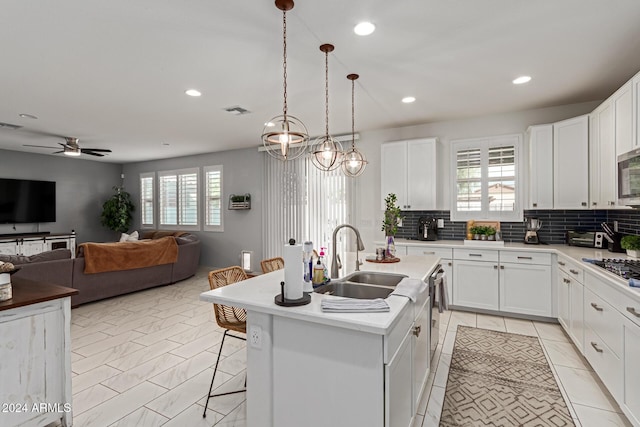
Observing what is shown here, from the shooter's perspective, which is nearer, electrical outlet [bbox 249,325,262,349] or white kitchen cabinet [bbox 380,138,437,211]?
electrical outlet [bbox 249,325,262,349]

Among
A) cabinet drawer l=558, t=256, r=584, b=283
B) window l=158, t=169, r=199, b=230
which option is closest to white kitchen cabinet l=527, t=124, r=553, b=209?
cabinet drawer l=558, t=256, r=584, b=283

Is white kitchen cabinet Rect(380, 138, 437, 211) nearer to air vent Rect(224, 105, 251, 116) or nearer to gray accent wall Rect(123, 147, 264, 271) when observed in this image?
air vent Rect(224, 105, 251, 116)

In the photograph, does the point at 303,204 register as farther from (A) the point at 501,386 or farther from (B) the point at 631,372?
(B) the point at 631,372

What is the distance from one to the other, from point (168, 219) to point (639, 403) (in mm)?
8515

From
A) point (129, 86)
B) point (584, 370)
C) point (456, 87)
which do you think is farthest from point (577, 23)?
point (129, 86)

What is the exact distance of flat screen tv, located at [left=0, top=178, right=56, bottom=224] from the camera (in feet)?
21.7

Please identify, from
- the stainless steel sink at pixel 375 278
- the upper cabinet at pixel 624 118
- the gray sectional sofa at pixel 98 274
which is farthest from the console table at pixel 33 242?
the upper cabinet at pixel 624 118

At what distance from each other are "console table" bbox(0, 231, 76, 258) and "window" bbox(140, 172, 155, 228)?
1.57 meters

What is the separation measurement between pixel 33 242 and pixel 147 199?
2482 millimetres

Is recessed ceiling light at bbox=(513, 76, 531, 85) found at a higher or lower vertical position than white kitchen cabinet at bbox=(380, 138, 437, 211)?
higher

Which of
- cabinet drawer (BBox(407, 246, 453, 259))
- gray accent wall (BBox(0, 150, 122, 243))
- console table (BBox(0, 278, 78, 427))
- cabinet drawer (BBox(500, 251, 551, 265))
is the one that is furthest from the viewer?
gray accent wall (BBox(0, 150, 122, 243))

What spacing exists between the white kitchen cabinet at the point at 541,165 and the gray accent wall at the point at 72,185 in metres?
9.51

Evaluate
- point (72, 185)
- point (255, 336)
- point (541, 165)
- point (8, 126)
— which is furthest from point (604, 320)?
point (72, 185)

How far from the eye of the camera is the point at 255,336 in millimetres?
1675
